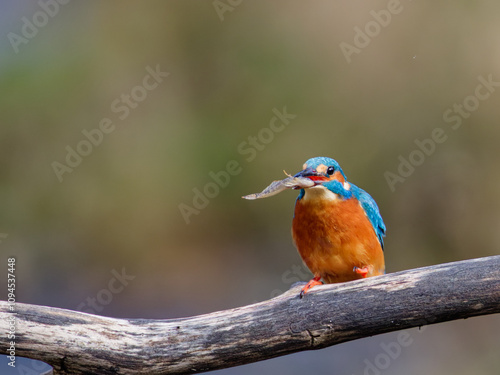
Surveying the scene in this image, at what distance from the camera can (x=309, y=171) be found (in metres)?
3.32

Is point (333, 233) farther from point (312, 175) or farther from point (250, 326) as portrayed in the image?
point (250, 326)

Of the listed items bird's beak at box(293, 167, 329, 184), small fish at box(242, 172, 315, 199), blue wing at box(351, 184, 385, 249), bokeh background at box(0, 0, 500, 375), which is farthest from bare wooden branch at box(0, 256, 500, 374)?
bokeh background at box(0, 0, 500, 375)

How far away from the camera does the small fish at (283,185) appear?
9.73ft

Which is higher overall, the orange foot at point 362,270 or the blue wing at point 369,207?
the blue wing at point 369,207

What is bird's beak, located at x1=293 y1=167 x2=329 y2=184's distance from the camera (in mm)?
3295

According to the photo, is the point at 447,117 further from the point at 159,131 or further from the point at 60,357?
the point at 60,357

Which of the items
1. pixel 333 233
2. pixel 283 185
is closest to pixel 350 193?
pixel 333 233

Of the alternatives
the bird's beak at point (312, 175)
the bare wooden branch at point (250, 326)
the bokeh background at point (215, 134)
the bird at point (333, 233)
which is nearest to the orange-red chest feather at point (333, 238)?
the bird at point (333, 233)

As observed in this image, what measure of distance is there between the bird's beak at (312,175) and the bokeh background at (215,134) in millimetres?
3318

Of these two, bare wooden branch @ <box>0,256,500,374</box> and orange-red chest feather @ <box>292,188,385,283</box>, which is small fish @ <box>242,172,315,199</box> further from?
bare wooden branch @ <box>0,256,500,374</box>

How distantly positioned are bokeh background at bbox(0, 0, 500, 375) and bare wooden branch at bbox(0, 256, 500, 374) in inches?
149

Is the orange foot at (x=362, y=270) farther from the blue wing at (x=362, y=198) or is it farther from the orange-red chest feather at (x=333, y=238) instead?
the blue wing at (x=362, y=198)

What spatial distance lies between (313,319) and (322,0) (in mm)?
4880

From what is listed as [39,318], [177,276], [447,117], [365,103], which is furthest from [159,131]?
[39,318]
